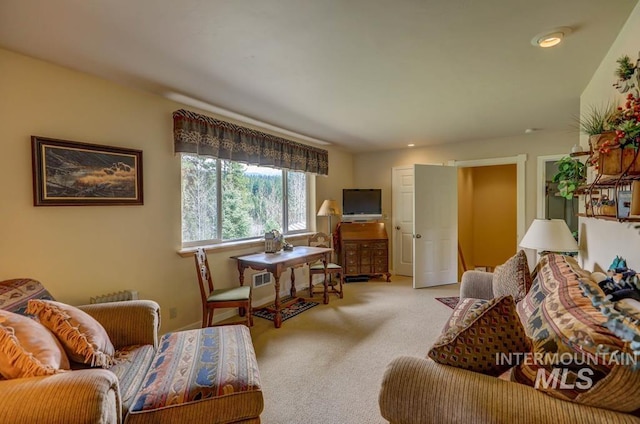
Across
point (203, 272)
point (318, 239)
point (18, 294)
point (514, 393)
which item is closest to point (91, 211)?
point (18, 294)

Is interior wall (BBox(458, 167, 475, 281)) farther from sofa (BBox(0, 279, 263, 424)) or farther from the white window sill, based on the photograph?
sofa (BBox(0, 279, 263, 424))

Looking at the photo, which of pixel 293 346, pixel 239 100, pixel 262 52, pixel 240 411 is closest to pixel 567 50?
pixel 262 52

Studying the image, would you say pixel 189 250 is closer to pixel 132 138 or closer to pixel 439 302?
pixel 132 138

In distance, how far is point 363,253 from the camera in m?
5.22

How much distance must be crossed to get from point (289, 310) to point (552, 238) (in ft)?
9.33

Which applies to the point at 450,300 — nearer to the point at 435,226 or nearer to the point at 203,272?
the point at 435,226

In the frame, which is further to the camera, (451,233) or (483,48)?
(451,233)

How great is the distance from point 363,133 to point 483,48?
2421mm

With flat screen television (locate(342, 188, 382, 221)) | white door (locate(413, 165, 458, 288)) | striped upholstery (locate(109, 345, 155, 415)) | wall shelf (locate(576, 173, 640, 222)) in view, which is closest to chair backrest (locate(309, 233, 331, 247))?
flat screen television (locate(342, 188, 382, 221))

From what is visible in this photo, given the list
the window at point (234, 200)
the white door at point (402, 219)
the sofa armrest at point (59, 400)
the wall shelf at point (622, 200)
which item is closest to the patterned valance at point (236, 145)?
the window at point (234, 200)

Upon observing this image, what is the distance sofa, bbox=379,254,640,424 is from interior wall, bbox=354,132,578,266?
3567mm

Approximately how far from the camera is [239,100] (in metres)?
2.98

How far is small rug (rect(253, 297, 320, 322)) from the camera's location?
360 cm

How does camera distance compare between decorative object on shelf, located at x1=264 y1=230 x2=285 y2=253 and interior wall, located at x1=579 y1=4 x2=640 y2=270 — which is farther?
decorative object on shelf, located at x1=264 y1=230 x2=285 y2=253
